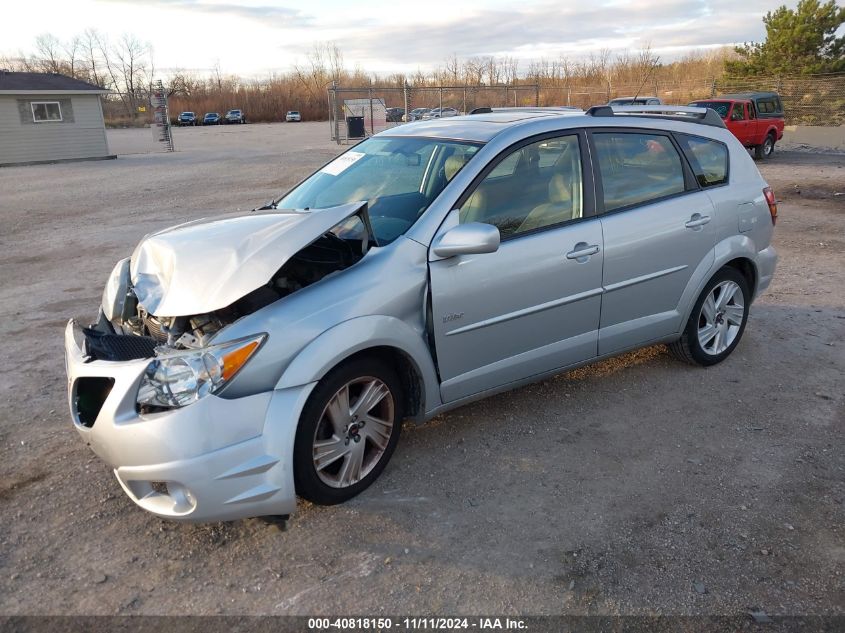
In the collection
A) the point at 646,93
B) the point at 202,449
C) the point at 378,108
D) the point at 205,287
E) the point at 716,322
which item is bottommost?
the point at 716,322

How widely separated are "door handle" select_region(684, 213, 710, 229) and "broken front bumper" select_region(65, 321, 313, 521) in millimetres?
2849

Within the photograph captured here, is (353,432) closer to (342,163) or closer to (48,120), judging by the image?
(342,163)

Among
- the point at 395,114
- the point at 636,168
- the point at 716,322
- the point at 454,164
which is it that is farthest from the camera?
the point at 395,114

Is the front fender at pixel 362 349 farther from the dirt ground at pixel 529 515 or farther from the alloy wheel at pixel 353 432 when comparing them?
the dirt ground at pixel 529 515

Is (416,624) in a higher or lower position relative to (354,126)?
lower

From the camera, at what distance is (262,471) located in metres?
2.83

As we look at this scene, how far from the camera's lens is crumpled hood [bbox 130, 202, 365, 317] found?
2.98 metres

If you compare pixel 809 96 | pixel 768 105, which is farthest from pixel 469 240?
pixel 809 96

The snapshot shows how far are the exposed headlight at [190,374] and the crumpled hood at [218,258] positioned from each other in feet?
0.68

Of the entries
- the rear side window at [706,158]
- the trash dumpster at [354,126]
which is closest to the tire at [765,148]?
the trash dumpster at [354,126]

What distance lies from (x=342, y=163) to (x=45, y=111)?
2526cm

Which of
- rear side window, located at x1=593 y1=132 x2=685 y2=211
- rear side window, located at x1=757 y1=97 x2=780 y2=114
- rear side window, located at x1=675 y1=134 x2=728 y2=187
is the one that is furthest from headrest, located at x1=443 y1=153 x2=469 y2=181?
rear side window, located at x1=757 y1=97 x2=780 y2=114

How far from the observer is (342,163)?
4539 mm

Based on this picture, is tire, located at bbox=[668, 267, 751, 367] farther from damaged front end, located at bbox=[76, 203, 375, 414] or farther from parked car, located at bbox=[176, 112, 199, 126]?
parked car, located at bbox=[176, 112, 199, 126]
